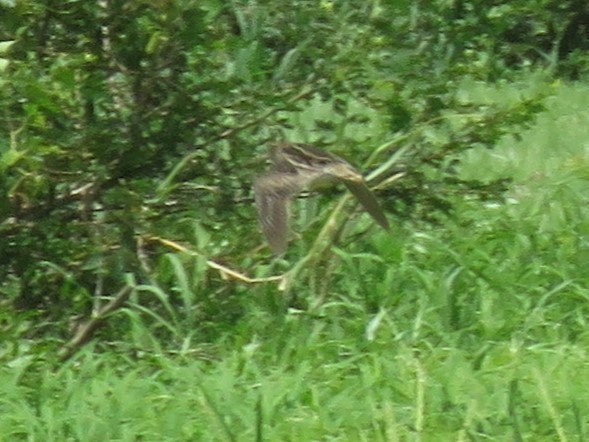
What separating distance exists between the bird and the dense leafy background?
296 mm

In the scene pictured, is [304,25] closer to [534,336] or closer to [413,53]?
[413,53]

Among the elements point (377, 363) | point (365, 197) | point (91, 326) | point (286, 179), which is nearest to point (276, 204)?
point (286, 179)

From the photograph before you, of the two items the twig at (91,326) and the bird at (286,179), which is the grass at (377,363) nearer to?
the twig at (91,326)

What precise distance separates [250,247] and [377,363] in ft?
1.76

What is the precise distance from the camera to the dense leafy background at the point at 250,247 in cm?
333

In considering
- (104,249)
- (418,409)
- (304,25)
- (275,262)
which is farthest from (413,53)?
(418,409)

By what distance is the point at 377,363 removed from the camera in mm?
3598

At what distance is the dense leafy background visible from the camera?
3.33m

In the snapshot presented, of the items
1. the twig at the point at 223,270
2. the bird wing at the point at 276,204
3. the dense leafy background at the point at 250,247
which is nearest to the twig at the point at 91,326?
the dense leafy background at the point at 250,247

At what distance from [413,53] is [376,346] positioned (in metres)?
0.76

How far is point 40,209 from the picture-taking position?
3.81 metres

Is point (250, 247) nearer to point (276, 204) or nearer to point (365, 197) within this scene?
point (365, 197)

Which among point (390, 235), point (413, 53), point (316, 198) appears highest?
point (413, 53)

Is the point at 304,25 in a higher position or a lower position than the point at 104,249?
higher
